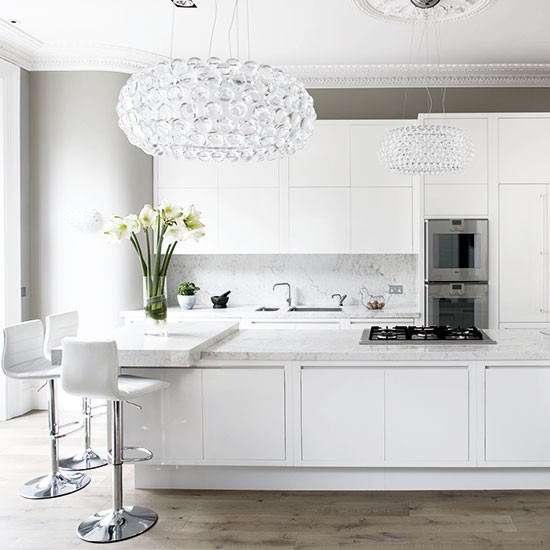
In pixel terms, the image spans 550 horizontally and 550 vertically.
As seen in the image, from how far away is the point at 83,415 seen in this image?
3932 mm

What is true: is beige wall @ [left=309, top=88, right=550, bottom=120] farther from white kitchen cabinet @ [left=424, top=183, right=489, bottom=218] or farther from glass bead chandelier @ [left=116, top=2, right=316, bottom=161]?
glass bead chandelier @ [left=116, top=2, right=316, bottom=161]

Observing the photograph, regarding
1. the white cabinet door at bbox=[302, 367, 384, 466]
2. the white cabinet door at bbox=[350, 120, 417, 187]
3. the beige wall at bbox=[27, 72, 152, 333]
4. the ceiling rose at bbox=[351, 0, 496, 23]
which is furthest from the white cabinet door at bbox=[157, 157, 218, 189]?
the white cabinet door at bbox=[302, 367, 384, 466]

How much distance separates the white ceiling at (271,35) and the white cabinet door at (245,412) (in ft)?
8.28

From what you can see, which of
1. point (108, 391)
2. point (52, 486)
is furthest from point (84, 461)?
point (108, 391)

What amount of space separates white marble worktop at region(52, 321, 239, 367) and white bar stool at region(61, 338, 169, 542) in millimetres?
122

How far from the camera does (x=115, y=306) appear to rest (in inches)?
215

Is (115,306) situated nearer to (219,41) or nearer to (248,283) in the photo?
(248,283)

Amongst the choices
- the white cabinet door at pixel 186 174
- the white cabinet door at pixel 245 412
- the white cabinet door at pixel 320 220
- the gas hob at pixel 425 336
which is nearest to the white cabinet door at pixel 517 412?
the gas hob at pixel 425 336

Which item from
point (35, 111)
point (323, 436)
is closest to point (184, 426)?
point (323, 436)

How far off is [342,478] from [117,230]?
1846 millimetres

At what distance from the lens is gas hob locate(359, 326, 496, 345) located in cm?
353

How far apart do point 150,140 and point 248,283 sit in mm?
3524

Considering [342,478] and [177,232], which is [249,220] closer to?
[177,232]

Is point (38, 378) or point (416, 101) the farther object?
point (416, 101)
